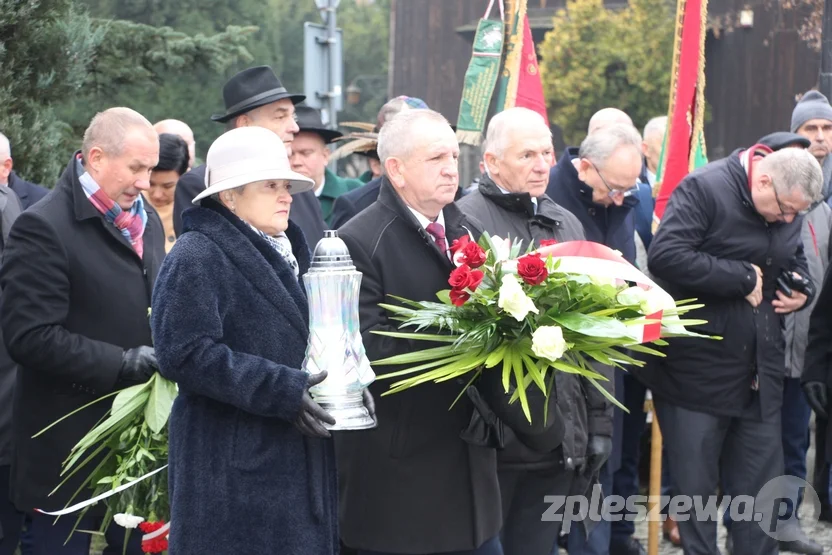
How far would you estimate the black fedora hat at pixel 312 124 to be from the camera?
279 inches

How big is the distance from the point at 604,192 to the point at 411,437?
99.7 inches

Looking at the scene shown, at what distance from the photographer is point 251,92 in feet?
20.2

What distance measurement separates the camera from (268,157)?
3965 mm

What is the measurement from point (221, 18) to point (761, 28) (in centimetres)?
896

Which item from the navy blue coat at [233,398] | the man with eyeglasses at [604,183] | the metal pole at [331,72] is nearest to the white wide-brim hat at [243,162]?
the navy blue coat at [233,398]

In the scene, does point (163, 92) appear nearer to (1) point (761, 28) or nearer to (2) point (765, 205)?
(1) point (761, 28)

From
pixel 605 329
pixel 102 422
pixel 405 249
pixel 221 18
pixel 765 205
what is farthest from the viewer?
pixel 221 18

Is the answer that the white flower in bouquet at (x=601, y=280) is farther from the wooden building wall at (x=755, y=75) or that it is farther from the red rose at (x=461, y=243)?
the wooden building wall at (x=755, y=75)

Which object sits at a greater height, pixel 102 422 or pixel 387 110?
pixel 387 110

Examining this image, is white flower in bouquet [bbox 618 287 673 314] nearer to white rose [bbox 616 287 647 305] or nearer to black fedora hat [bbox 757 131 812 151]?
white rose [bbox 616 287 647 305]

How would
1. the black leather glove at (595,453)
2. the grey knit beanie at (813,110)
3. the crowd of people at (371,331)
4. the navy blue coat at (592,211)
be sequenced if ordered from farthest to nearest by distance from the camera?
the grey knit beanie at (813,110) < the navy blue coat at (592,211) < the black leather glove at (595,453) < the crowd of people at (371,331)

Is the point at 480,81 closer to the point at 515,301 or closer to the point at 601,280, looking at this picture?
the point at 601,280

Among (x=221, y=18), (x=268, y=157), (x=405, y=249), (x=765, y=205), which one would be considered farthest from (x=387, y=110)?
(x=221, y=18)

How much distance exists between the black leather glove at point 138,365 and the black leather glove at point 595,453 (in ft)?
6.23
